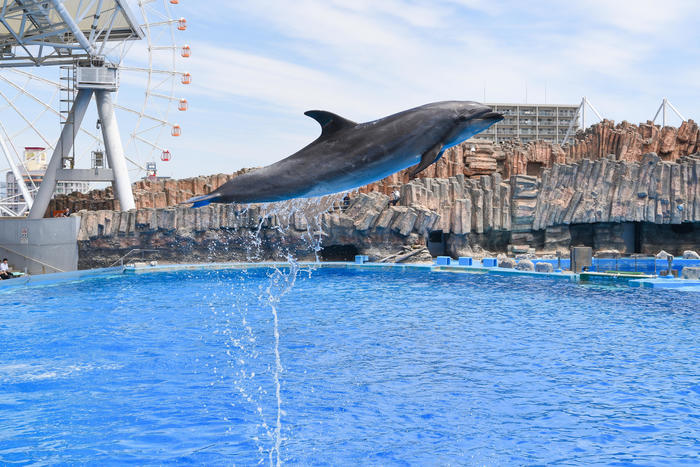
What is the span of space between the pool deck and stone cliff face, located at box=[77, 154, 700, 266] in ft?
6.23

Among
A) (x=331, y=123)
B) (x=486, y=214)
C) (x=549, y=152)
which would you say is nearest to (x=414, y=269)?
(x=486, y=214)

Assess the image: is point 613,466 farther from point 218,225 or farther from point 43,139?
point 43,139

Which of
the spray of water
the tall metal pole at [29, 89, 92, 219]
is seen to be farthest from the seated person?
the spray of water

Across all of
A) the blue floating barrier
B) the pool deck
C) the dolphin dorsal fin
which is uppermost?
the dolphin dorsal fin

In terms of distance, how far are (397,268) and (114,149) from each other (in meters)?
11.7

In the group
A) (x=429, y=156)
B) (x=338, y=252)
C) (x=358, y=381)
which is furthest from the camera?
(x=338, y=252)

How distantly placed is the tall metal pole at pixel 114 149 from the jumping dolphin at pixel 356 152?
20.9 m

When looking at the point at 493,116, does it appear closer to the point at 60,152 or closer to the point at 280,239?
the point at 280,239

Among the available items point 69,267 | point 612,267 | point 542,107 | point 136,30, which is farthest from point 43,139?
point 542,107

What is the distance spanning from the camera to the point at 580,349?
8.77 meters

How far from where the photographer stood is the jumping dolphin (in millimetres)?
3148

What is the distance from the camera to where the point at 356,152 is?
3207 mm

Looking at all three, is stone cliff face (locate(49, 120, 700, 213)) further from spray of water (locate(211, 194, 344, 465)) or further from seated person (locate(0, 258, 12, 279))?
seated person (locate(0, 258, 12, 279))

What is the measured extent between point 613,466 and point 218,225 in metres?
19.0
